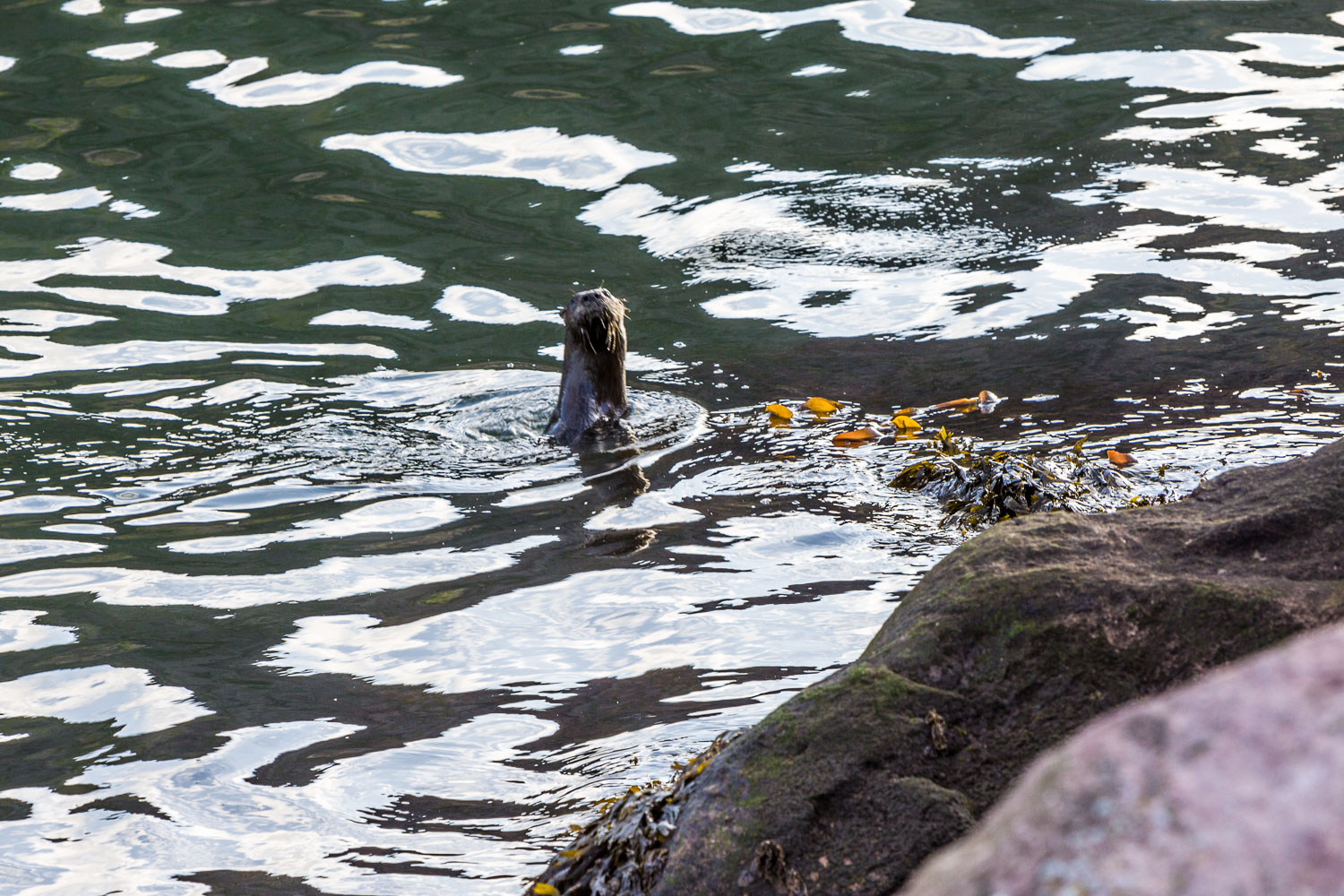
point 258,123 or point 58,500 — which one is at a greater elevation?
point 258,123

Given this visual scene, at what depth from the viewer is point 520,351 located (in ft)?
30.0

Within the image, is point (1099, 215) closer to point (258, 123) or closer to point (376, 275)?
point (376, 275)

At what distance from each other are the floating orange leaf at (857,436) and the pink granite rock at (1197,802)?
18.8ft

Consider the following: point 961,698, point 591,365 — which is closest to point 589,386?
point 591,365

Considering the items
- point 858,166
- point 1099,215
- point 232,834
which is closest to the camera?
point 232,834

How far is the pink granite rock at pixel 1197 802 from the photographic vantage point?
98 centimetres

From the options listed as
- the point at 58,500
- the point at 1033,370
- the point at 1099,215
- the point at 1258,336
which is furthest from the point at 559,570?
the point at 1099,215

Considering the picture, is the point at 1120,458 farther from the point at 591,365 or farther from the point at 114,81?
the point at 114,81

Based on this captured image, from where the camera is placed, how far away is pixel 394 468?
7168 millimetres

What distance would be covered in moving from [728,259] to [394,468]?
3.89 m

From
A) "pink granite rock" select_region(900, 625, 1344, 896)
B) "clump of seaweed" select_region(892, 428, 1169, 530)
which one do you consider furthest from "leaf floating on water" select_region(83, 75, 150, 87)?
"pink granite rock" select_region(900, 625, 1344, 896)

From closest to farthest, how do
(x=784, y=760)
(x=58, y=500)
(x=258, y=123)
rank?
(x=784, y=760) → (x=58, y=500) → (x=258, y=123)

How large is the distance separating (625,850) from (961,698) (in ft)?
2.50

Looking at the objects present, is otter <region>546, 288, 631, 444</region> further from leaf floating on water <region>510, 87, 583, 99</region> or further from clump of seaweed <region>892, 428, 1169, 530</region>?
leaf floating on water <region>510, 87, 583, 99</region>
